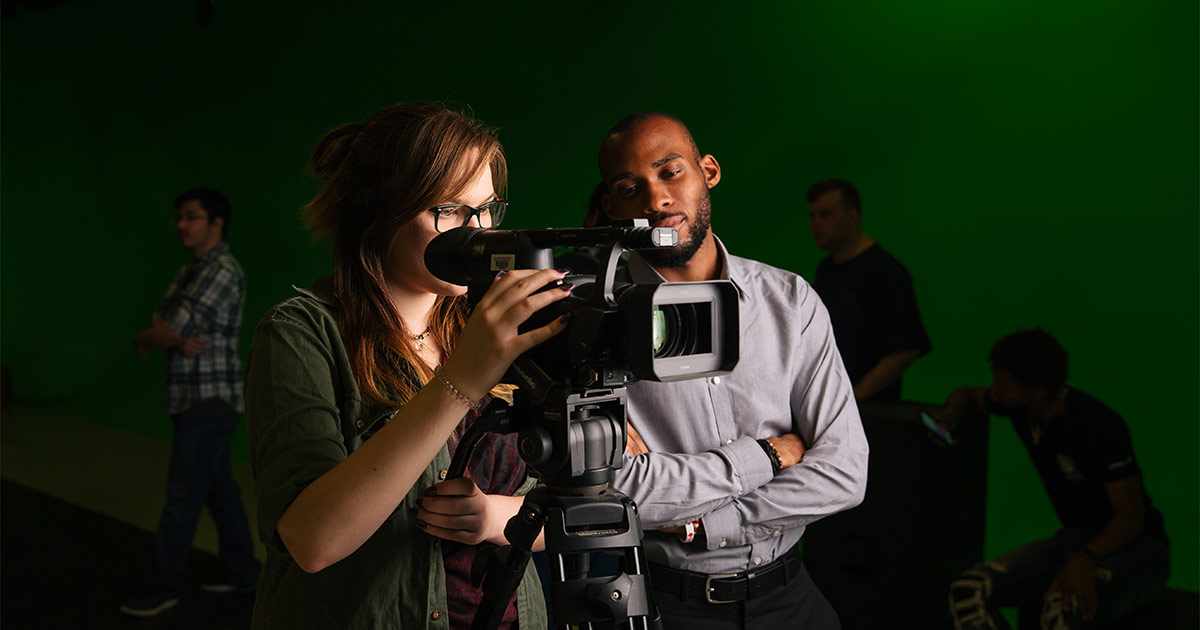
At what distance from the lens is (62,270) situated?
7.54m

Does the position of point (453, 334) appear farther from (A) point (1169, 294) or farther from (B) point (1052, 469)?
(A) point (1169, 294)

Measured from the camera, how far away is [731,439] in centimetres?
165

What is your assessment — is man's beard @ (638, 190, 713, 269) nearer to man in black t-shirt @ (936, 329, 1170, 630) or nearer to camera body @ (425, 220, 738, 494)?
camera body @ (425, 220, 738, 494)

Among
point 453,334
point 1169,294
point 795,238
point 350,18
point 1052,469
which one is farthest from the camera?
point 350,18

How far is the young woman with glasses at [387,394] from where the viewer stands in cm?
95

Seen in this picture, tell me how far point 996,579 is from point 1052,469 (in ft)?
1.64

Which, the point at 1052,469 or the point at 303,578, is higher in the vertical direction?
the point at 303,578

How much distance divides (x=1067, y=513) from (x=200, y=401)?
10.2 ft

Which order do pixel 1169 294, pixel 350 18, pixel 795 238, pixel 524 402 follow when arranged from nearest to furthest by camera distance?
1. pixel 524 402
2. pixel 1169 294
3. pixel 795 238
4. pixel 350 18

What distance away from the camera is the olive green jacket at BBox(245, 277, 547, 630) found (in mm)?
1034

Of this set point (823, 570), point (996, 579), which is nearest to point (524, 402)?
point (823, 570)

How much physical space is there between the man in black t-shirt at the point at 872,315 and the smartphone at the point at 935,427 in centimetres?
52

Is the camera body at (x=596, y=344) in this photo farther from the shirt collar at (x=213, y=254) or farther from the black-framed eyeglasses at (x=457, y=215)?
the shirt collar at (x=213, y=254)

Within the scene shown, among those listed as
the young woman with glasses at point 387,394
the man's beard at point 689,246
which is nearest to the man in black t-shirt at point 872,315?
the man's beard at point 689,246
